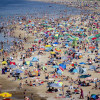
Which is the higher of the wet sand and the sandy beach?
the sandy beach

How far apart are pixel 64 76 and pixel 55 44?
41.8ft

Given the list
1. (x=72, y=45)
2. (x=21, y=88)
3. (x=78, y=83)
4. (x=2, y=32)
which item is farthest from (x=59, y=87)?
(x=2, y=32)

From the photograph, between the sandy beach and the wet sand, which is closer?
the wet sand

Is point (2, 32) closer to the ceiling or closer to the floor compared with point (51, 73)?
closer to the ceiling

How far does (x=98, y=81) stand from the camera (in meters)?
24.1

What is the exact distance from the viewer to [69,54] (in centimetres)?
3362

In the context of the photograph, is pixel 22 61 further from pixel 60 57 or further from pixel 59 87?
pixel 59 87

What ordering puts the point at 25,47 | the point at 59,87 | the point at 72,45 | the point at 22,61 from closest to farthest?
the point at 59,87 → the point at 22,61 → the point at 72,45 → the point at 25,47

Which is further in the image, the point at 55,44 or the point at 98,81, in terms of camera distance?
the point at 55,44

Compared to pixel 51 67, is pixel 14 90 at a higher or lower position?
lower

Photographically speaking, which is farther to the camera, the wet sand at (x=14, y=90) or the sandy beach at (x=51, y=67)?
the sandy beach at (x=51, y=67)

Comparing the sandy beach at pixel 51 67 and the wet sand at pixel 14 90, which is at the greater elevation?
the sandy beach at pixel 51 67

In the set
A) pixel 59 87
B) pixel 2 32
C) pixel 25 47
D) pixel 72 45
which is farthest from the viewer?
pixel 2 32

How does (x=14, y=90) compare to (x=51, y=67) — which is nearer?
(x=14, y=90)
